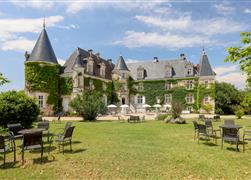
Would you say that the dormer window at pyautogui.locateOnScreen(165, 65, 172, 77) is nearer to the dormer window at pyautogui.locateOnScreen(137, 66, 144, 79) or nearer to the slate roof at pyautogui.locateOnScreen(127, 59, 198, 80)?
the slate roof at pyautogui.locateOnScreen(127, 59, 198, 80)

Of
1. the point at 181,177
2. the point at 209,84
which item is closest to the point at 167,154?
the point at 181,177

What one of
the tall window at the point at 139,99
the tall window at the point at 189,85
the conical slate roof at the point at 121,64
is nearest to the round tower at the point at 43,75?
the conical slate roof at the point at 121,64

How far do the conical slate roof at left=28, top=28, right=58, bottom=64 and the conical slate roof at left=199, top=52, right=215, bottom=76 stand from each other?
26.0 meters

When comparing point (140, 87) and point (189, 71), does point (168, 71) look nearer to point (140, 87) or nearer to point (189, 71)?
point (189, 71)

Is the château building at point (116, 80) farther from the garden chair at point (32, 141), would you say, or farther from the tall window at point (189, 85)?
the garden chair at point (32, 141)

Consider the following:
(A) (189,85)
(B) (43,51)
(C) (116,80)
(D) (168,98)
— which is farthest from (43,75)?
(A) (189,85)

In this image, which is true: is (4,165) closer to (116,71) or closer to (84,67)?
(84,67)

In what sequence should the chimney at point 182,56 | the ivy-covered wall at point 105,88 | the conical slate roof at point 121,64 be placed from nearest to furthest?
the ivy-covered wall at point 105,88 → the chimney at point 182,56 → the conical slate roof at point 121,64

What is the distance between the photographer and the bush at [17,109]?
1230cm

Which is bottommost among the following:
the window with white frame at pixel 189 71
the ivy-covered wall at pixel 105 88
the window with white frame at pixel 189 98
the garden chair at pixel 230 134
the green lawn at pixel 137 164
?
the green lawn at pixel 137 164

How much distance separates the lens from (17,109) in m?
12.5

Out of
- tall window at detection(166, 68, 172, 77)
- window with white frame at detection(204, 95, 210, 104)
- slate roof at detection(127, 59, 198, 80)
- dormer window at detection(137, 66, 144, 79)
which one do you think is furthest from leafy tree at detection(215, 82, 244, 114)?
dormer window at detection(137, 66, 144, 79)

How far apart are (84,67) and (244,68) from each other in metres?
28.5

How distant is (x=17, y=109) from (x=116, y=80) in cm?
3022
